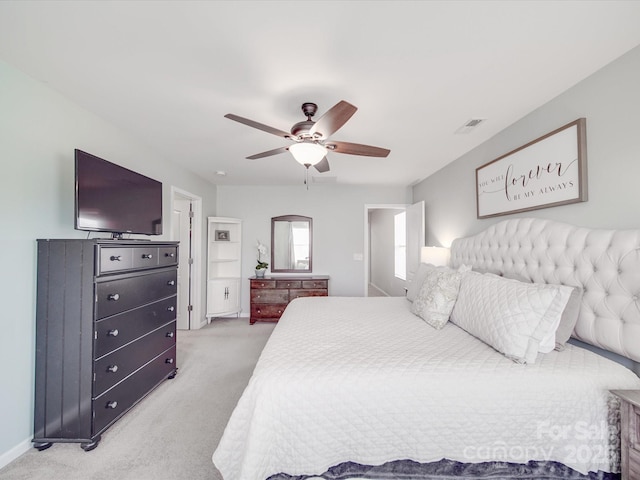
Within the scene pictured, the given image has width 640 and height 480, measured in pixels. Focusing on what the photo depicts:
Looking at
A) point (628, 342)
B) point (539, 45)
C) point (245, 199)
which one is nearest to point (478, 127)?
point (539, 45)

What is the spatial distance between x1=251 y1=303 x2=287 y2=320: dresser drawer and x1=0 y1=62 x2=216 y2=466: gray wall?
269 centimetres

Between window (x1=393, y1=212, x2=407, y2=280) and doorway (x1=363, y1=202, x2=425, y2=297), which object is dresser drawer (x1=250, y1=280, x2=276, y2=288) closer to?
doorway (x1=363, y1=202, x2=425, y2=297)

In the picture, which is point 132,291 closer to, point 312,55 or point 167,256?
point 167,256

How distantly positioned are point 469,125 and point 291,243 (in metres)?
3.21

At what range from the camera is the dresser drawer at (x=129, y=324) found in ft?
5.56

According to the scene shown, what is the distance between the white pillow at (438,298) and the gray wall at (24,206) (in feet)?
8.89

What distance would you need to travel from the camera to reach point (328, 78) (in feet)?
5.40

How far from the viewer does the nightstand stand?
3.52ft

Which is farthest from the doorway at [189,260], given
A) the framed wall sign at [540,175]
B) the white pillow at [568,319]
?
the white pillow at [568,319]

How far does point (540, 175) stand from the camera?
1958 millimetres

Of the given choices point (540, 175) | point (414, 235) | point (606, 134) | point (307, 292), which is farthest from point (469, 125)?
point (307, 292)

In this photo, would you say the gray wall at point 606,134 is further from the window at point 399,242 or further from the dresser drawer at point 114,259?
the window at point 399,242

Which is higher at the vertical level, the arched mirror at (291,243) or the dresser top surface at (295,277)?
the arched mirror at (291,243)

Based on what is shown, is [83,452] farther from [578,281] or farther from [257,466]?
[578,281]
